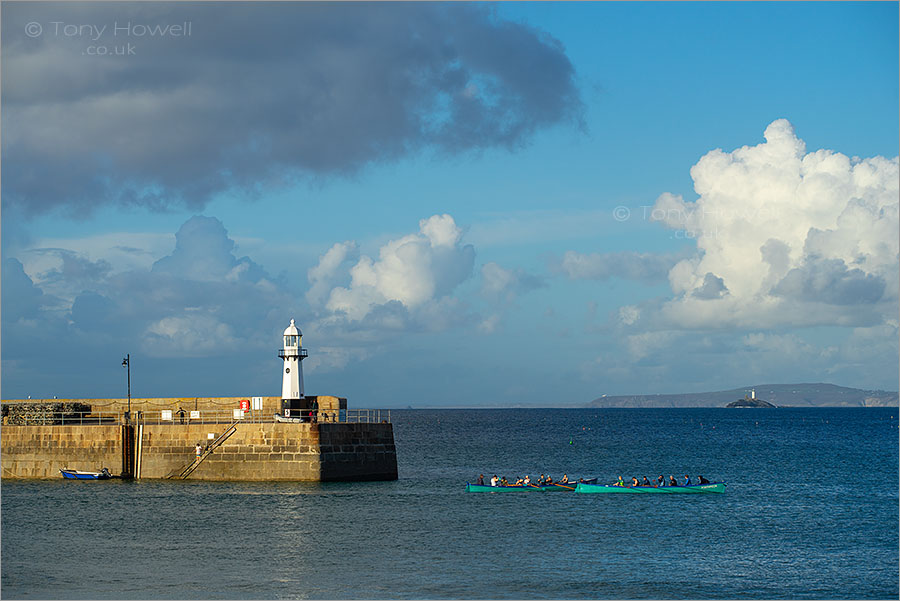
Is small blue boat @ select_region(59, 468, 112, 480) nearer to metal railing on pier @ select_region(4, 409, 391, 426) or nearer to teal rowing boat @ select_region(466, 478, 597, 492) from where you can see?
metal railing on pier @ select_region(4, 409, 391, 426)

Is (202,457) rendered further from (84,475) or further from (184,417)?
(84,475)

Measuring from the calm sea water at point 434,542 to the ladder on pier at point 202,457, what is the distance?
1541 mm

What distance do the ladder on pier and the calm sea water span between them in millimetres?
1541

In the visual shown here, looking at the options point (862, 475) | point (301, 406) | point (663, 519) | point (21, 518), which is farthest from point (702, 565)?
point (862, 475)

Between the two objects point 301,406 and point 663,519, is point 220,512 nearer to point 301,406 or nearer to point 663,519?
point 301,406

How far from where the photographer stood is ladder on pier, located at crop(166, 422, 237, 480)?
60.7 m

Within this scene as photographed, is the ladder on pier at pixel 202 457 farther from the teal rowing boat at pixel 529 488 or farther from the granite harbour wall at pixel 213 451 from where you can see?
the teal rowing boat at pixel 529 488

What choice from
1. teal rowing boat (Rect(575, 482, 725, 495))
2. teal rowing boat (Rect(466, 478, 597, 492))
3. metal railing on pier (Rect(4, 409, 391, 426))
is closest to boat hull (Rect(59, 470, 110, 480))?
metal railing on pier (Rect(4, 409, 391, 426))

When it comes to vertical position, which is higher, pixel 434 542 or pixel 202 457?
pixel 202 457

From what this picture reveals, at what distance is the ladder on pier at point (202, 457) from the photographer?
60.7m

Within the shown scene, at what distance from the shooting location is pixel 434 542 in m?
45.8

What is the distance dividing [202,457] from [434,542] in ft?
68.6

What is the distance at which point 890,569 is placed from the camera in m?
41.8

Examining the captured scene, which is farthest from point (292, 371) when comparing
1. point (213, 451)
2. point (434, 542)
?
point (434, 542)
